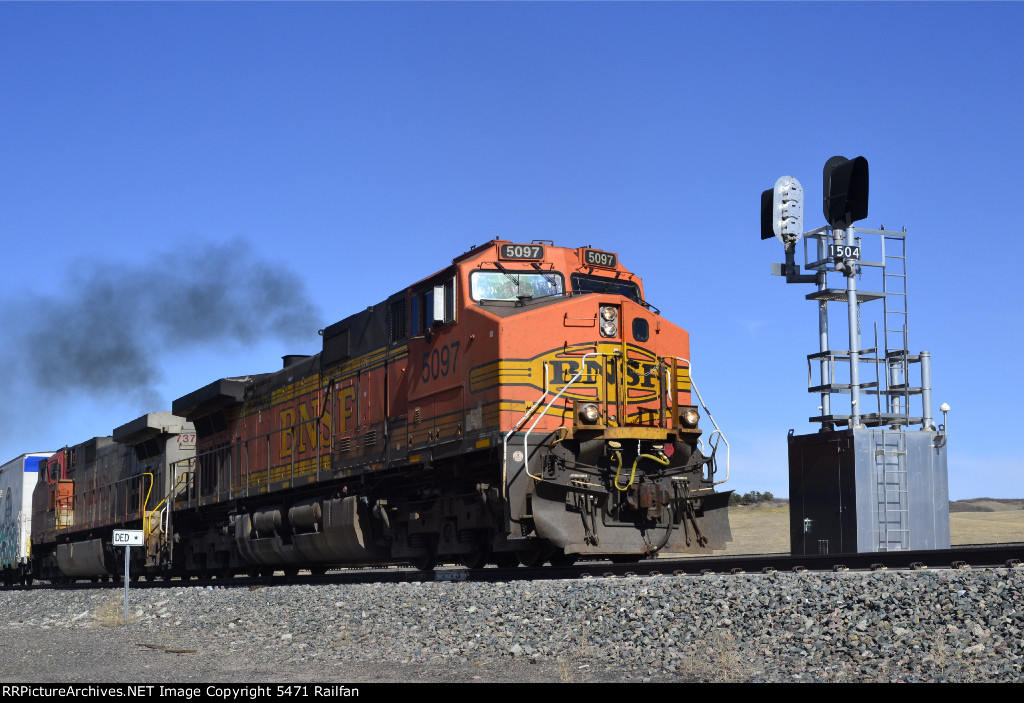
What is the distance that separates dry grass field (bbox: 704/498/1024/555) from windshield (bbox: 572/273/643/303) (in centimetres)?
1050

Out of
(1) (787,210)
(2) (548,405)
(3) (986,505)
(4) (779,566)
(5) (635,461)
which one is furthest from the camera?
(3) (986,505)

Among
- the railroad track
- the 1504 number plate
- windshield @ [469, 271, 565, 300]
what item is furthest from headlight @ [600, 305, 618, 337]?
the 1504 number plate

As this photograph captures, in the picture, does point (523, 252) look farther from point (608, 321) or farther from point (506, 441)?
point (506, 441)

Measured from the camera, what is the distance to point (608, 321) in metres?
13.8

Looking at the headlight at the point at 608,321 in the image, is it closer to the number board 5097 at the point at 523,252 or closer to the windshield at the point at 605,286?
the windshield at the point at 605,286

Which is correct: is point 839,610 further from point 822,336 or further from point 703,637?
point 822,336

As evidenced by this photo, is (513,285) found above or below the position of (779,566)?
above

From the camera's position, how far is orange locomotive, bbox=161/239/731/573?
505 inches

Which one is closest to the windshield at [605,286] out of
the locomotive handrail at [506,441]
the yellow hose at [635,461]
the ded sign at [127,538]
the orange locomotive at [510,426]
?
the orange locomotive at [510,426]

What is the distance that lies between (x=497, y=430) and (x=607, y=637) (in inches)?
175

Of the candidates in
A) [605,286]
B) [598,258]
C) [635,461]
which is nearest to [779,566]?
[635,461]

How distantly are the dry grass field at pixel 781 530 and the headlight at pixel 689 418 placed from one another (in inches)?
416

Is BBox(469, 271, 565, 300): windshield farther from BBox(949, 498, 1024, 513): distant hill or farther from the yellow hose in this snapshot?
BBox(949, 498, 1024, 513): distant hill
